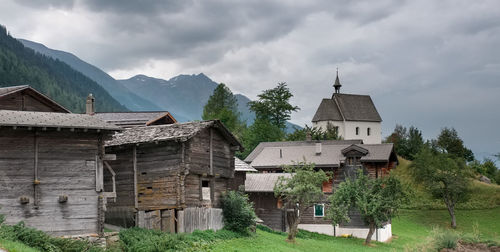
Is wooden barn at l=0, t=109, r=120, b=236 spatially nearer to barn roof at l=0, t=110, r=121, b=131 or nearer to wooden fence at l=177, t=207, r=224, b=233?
barn roof at l=0, t=110, r=121, b=131

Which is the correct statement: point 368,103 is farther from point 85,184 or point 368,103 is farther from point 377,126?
point 85,184

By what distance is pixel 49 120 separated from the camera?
2238cm

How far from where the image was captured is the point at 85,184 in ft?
76.3

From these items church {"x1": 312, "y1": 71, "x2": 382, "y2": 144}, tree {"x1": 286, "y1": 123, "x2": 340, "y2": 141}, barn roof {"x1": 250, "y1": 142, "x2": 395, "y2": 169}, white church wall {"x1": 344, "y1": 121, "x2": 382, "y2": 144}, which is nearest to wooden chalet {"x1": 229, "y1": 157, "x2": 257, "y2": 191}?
barn roof {"x1": 250, "y1": 142, "x2": 395, "y2": 169}

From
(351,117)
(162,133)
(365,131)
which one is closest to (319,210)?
(162,133)

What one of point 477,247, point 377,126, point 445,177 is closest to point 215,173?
point 477,247

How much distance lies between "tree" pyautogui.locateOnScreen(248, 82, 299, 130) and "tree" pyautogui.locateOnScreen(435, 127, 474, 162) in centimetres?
2442

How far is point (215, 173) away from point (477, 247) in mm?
15397

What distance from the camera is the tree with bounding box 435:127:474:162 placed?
8444 centimetres

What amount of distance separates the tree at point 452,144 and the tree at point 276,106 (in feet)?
80.1

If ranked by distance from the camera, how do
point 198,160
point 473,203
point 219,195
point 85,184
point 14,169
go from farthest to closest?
point 473,203, point 219,195, point 198,160, point 85,184, point 14,169

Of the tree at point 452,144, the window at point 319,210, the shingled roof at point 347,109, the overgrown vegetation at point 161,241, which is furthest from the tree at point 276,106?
the overgrown vegetation at point 161,241

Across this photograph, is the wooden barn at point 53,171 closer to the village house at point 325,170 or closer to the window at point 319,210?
the village house at point 325,170

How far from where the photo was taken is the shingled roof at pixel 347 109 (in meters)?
87.9
